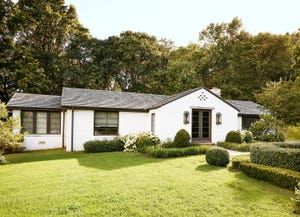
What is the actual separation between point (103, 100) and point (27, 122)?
5.65 metres

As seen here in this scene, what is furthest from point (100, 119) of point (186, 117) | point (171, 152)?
point (171, 152)

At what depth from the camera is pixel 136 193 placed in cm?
655

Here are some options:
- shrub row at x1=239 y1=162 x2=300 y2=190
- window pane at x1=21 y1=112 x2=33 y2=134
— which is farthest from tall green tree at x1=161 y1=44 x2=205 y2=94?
shrub row at x1=239 y1=162 x2=300 y2=190

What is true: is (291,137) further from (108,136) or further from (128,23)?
(128,23)

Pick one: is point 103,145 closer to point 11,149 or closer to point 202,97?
point 11,149

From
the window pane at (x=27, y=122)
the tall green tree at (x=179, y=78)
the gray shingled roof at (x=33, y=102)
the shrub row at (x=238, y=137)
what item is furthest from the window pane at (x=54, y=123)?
the tall green tree at (x=179, y=78)

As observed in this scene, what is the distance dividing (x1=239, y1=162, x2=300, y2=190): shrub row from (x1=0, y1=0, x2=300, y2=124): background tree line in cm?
2204

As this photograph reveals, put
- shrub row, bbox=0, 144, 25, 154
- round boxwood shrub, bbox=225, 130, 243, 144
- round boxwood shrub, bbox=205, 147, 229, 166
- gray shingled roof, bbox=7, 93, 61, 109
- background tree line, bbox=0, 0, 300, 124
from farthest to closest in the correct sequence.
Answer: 1. background tree line, bbox=0, 0, 300, 124
2. round boxwood shrub, bbox=225, 130, 243, 144
3. gray shingled roof, bbox=7, 93, 61, 109
4. shrub row, bbox=0, 144, 25, 154
5. round boxwood shrub, bbox=205, 147, 229, 166

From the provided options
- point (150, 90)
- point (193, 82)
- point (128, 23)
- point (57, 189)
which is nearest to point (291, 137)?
point (193, 82)

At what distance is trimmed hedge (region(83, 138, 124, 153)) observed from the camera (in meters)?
14.7

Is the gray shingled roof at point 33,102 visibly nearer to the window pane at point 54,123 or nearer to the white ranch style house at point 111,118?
the white ranch style house at point 111,118

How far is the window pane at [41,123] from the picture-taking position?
54.2ft

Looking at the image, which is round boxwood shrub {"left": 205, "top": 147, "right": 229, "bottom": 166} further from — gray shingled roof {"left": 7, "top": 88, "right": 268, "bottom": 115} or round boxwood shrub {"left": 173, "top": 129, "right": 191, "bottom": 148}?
gray shingled roof {"left": 7, "top": 88, "right": 268, "bottom": 115}

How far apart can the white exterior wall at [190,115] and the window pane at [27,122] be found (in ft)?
28.9
